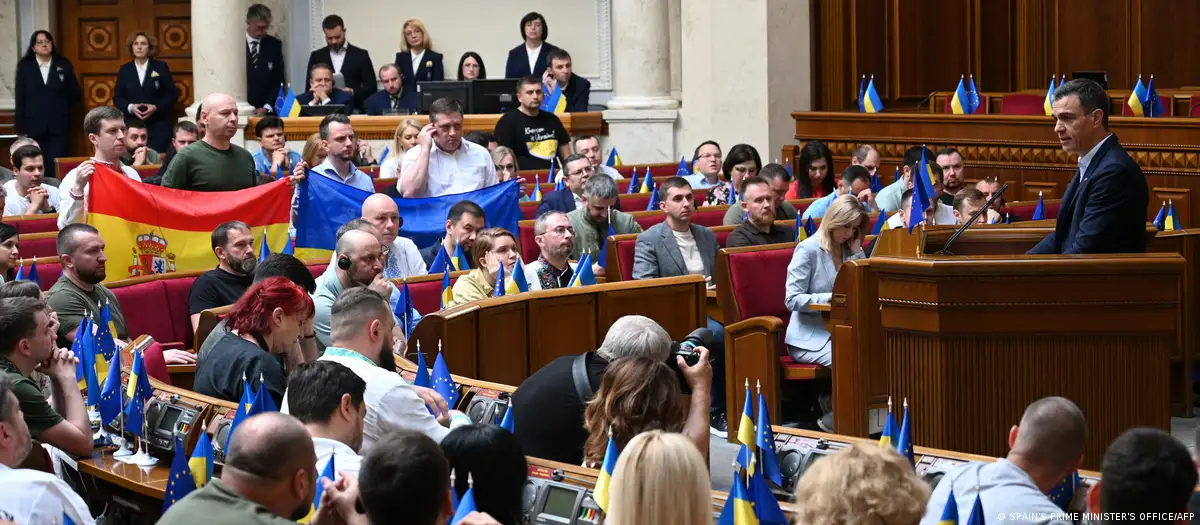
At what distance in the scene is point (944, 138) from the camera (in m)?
13.6

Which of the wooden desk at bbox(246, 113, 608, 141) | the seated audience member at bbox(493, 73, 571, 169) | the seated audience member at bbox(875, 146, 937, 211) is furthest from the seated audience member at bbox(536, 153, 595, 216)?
the wooden desk at bbox(246, 113, 608, 141)

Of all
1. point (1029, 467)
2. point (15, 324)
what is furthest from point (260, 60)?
point (1029, 467)

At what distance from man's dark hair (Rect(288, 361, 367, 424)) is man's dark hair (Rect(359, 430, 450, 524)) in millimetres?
1029

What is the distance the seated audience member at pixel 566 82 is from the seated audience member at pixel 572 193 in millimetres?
5213

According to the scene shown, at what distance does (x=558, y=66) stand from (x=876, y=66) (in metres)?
3.12

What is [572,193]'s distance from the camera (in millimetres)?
10695

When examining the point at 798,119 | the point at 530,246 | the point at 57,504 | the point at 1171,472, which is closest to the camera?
the point at 1171,472

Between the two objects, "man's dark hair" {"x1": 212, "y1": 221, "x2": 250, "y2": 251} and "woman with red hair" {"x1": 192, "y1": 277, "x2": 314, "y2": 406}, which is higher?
"man's dark hair" {"x1": 212, "y1": 221, "x2": 250, "y2": 251}

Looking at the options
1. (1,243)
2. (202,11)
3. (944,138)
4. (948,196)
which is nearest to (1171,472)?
(1,243)

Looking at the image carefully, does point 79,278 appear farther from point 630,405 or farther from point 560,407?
point 630,405

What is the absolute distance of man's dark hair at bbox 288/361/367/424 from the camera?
427cm

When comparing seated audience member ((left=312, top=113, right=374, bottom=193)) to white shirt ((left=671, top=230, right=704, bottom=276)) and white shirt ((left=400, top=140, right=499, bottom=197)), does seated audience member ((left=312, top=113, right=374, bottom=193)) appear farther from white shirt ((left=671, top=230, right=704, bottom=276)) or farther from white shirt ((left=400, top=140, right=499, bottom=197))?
white shirt ((left=671, top=230, right=704, bottom=276))

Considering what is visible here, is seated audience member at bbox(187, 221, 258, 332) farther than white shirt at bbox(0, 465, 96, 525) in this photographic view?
Yes

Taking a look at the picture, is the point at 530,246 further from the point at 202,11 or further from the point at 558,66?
the point at 202,11
